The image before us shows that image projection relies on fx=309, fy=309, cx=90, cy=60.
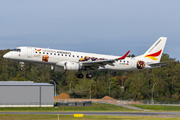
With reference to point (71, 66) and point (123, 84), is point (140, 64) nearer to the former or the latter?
point (71, 66)

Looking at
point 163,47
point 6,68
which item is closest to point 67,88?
point 6,68

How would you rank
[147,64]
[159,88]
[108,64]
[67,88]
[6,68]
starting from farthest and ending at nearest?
[6,68], [67,88], [159,88], [147,64], [108,64]

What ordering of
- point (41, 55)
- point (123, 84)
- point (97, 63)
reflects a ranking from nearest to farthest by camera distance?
1. point (41, 55)
2. point (97, 63)
3. point (123, 84)

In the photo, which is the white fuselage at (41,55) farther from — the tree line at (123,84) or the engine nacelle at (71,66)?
Answer: the tree line at (123,84)

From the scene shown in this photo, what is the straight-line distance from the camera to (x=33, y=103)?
263 feet

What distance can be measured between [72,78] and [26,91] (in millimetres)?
83349

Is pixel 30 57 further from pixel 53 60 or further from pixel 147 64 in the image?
pixel 147 64

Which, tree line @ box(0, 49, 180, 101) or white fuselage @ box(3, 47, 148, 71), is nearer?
white fuselage @ box(3, 47, 148, 71)

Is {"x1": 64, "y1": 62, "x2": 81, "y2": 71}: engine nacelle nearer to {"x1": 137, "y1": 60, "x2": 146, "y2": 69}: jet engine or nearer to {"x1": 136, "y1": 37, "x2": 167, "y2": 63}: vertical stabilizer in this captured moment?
{"x1": 137, "y1": 60, "x2": 146, "y2": 69}: jet engine

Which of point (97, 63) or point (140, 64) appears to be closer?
point (97, 63)

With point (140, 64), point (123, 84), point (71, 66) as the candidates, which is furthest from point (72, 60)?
point (123, 84)

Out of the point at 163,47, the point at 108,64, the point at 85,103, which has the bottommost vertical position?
the point at 85,103

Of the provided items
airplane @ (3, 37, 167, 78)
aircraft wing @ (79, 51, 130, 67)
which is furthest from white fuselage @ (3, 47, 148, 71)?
aircraft wing @ (79, 51, 130, 67)

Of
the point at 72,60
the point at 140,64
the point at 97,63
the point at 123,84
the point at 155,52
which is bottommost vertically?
the point at 123,84
